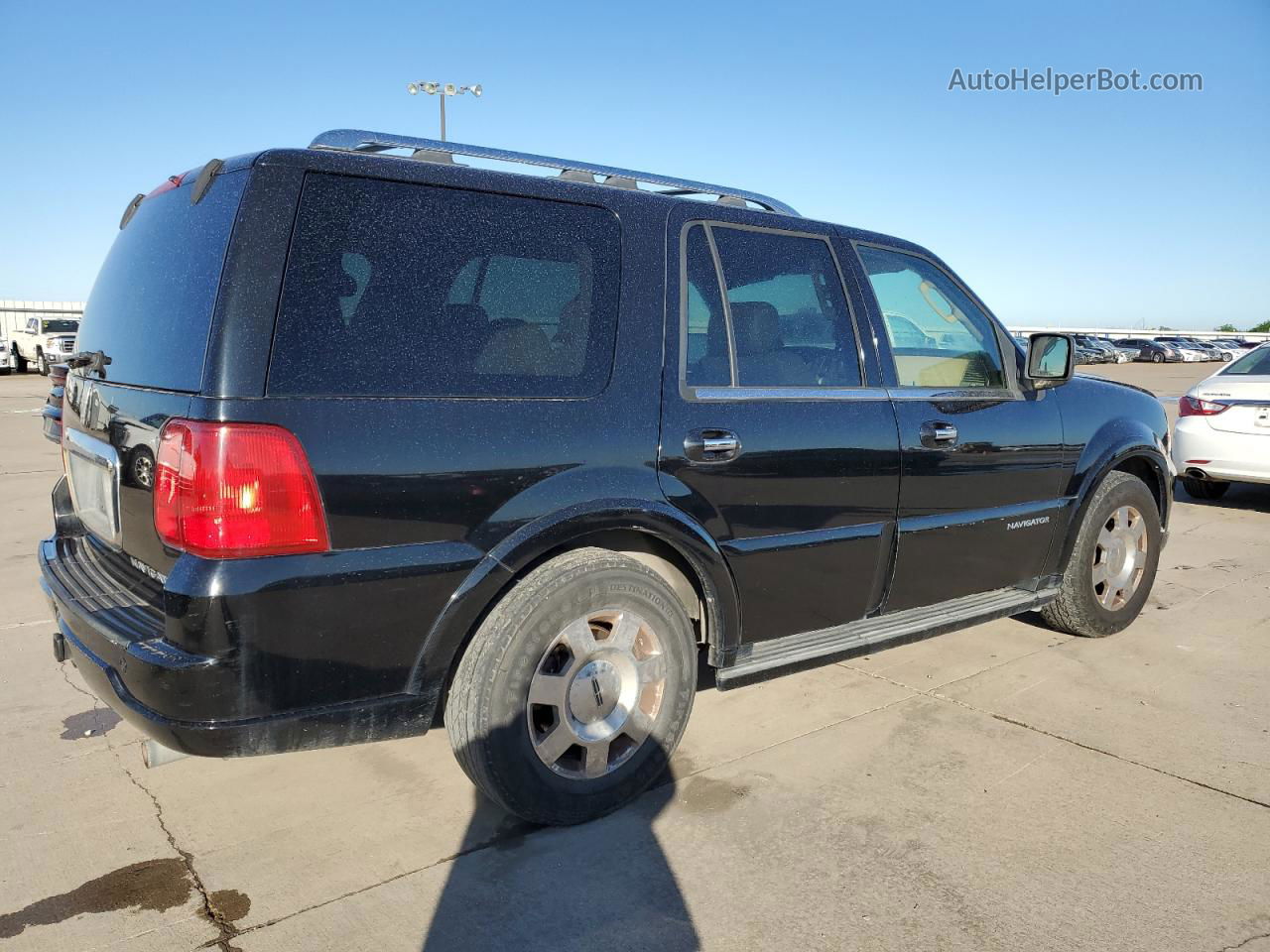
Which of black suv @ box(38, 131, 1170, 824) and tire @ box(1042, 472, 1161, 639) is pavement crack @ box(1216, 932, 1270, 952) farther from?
tire @ box(1042, 472, 1161, 639)

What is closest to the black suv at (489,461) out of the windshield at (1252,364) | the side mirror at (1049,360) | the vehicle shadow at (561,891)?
the vehicle shadow at (561,891)

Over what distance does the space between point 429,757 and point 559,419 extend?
1.41 meters

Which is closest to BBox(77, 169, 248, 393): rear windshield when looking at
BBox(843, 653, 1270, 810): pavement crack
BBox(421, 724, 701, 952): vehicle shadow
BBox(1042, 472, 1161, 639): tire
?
BBox(421, 724, 701, 952): vehicle shadow

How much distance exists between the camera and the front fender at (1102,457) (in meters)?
4.41

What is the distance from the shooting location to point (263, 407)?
91.0 inches

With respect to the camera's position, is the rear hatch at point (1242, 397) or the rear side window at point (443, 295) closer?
the rear side window at point (443, 295)

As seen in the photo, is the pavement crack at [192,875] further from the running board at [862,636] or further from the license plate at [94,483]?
the running board at [862,636]

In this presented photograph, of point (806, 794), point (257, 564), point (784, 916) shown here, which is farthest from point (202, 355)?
point (806, 794)

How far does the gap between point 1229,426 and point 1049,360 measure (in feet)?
16.2

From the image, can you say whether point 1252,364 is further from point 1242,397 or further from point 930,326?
point 930,326

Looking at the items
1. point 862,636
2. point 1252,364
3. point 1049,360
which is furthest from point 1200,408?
point 862,636

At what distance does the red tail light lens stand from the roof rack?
913 millimetres

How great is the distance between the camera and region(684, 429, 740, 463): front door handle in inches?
119

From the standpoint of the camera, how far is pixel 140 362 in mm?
2703
